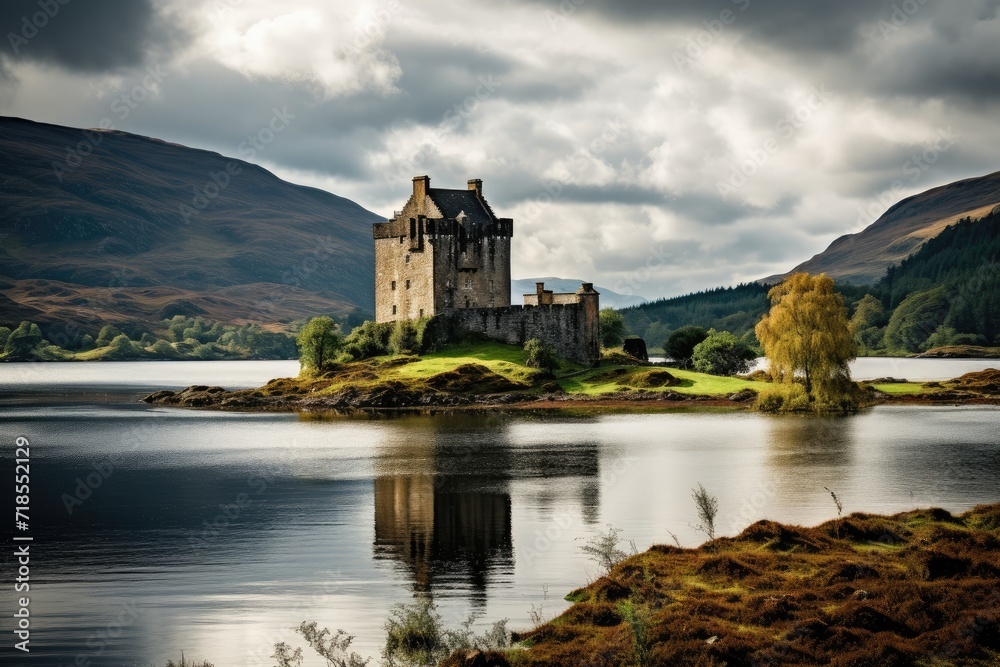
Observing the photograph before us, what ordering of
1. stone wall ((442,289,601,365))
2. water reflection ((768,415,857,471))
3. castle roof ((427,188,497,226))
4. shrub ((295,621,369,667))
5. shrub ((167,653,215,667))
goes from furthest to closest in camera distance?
1. castle roof ((427,188,497,226))
2. stone wall ((442,289,601,365))
3. water reflection ((768,415,857,471))
4. shrub ((295,621,369,667))
5. shrub ((167,653,215,667))

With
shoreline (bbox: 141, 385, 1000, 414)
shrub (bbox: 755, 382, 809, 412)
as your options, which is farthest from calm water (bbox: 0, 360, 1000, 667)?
shoreline (bbox: 141, 385, 1000, 414)

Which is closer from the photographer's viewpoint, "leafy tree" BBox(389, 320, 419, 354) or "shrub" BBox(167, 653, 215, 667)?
"shrub" BBox(167, 653, 215, 667)

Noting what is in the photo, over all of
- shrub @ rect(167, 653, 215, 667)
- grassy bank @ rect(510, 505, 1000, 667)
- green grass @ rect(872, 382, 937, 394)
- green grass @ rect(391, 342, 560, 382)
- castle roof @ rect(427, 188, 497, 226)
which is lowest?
shrub @ rect(167, 653, 215, 667)

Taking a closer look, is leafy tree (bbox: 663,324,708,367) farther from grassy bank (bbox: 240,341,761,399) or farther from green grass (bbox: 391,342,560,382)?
green grass (bbox: 391,342,560,382)

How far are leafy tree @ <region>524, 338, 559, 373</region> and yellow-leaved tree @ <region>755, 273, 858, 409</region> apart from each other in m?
21.2

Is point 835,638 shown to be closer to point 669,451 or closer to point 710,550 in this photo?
point 710,550

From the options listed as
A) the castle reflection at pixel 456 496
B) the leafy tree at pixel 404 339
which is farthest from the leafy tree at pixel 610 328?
the castle reflection at pixel 456 496

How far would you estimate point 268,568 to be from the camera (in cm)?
2616

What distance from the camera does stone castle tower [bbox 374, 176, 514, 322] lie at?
9512 cm

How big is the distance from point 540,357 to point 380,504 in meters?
52.9

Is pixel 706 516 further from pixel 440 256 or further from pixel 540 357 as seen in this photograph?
pixel 440 256

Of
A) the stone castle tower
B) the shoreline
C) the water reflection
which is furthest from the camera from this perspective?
the stone castle tower

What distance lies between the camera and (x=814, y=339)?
69.8m

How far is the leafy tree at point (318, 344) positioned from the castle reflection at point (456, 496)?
33.2 meters
